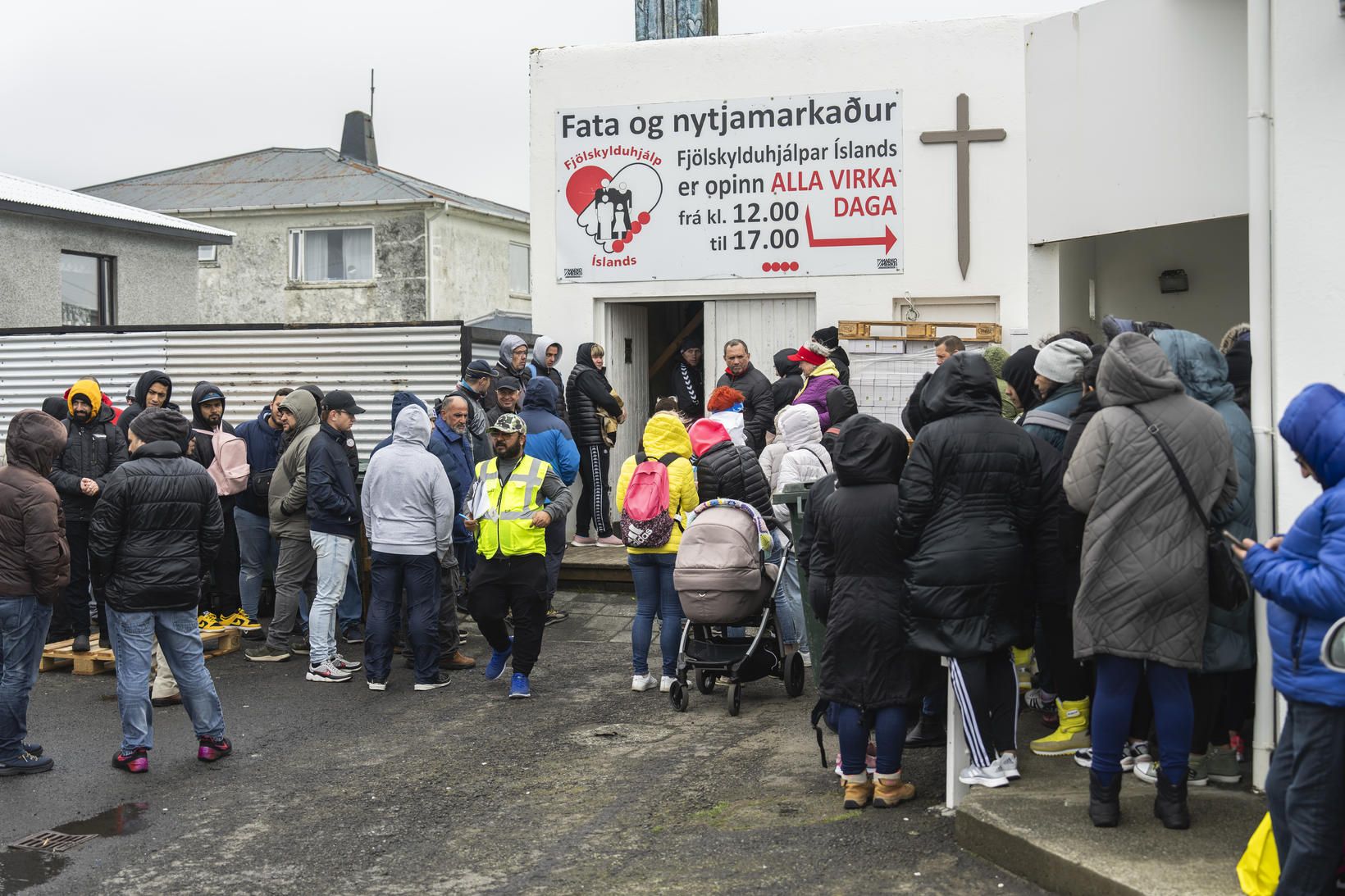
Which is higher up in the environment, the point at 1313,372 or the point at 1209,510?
the point at 1313,372

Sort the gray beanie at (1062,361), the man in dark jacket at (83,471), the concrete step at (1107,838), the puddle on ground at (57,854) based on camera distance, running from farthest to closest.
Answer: the man in dark jacket at (83,471) < the gray beanie at (1062,361) < the puddle on ground at (57,854) < the concrete step at (1107,838)

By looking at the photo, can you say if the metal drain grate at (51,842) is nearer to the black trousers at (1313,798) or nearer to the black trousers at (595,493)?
the black trousers at (1313,798)

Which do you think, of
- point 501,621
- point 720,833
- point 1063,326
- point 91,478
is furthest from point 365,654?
point 1063,326

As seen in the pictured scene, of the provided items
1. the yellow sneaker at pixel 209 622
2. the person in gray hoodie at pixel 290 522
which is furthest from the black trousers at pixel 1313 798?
the yellow sneaker at pixel 209 622

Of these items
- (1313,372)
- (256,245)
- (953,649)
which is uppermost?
(256,245)

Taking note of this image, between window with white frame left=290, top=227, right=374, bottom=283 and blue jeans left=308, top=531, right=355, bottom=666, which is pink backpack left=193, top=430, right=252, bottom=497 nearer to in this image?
blue jeans left=308, top=531, right=355, bottom=666

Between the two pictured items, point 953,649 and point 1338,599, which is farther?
point 953,649

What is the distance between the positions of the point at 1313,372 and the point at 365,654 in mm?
6270

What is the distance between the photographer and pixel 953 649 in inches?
227

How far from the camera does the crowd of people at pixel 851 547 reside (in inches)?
205

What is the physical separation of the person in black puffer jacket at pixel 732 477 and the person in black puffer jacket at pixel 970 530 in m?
2.59

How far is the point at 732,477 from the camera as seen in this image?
8477mm

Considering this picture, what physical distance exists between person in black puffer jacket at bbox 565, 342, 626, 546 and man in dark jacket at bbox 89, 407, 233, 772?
5.57 m

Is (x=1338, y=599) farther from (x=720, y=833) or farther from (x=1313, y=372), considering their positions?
(x=720, y=833)
